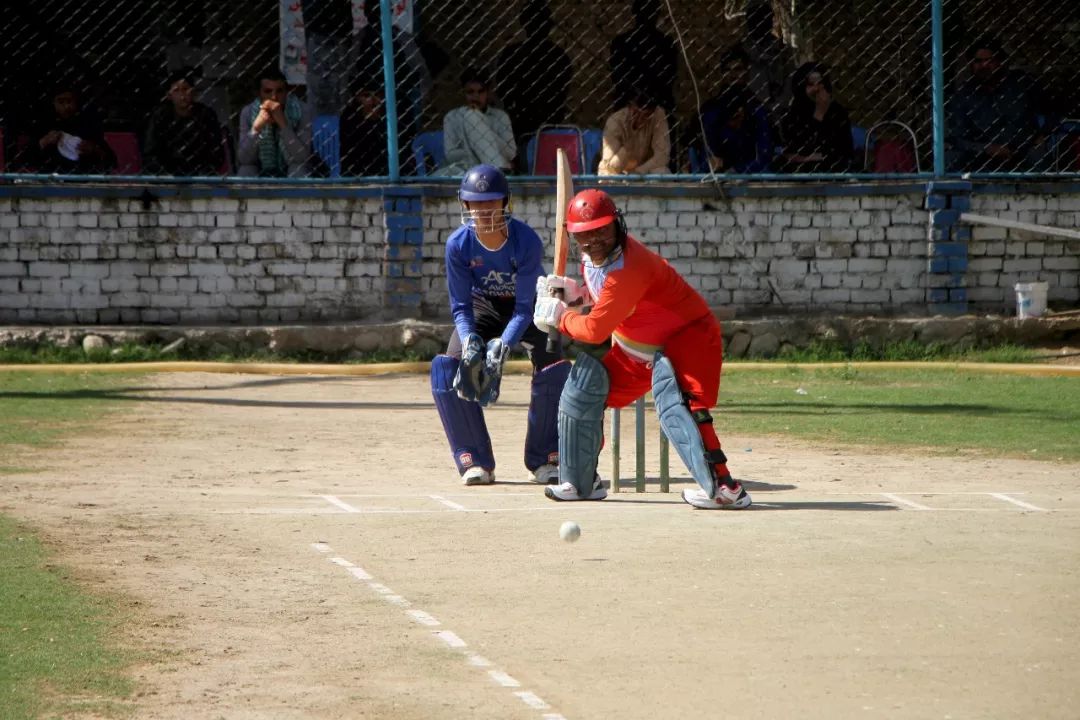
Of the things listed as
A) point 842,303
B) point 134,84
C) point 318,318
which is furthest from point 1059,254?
point 134,84

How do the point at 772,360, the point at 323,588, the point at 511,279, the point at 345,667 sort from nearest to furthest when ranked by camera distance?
the point at 345,667
the point at 323,588
the point at 511,279
the point at 772,360

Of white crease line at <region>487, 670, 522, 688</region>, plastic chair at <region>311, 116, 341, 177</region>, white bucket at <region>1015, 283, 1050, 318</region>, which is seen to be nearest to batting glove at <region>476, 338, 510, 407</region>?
white crease line at <region>487, 670, 522, 688</region>

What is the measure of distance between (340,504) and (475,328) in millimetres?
1456

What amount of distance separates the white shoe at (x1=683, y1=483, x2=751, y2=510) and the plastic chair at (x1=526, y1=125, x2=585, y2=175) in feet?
24.4

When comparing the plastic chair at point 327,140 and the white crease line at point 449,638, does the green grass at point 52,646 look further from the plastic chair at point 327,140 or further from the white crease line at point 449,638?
the plastic chair at point 327,140

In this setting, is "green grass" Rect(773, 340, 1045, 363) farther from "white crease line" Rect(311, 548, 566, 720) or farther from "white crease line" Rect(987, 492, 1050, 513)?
"white crease line" Rect(311, 548, 566, 720)

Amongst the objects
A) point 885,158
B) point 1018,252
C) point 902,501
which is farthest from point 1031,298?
point 902,501

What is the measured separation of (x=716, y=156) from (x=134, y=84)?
20.9ft

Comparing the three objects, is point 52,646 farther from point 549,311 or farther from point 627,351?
point 627,351

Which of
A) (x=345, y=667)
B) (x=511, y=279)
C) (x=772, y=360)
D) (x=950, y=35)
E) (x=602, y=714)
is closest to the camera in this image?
(x=602, y=714)

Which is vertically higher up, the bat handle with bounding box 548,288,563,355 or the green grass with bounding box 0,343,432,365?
the bat handle with bounding box 548,288,563,355

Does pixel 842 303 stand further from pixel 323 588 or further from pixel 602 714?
pixel 602 714

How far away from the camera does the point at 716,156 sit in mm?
15328

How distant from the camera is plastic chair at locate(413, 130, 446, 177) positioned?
50.5ft
